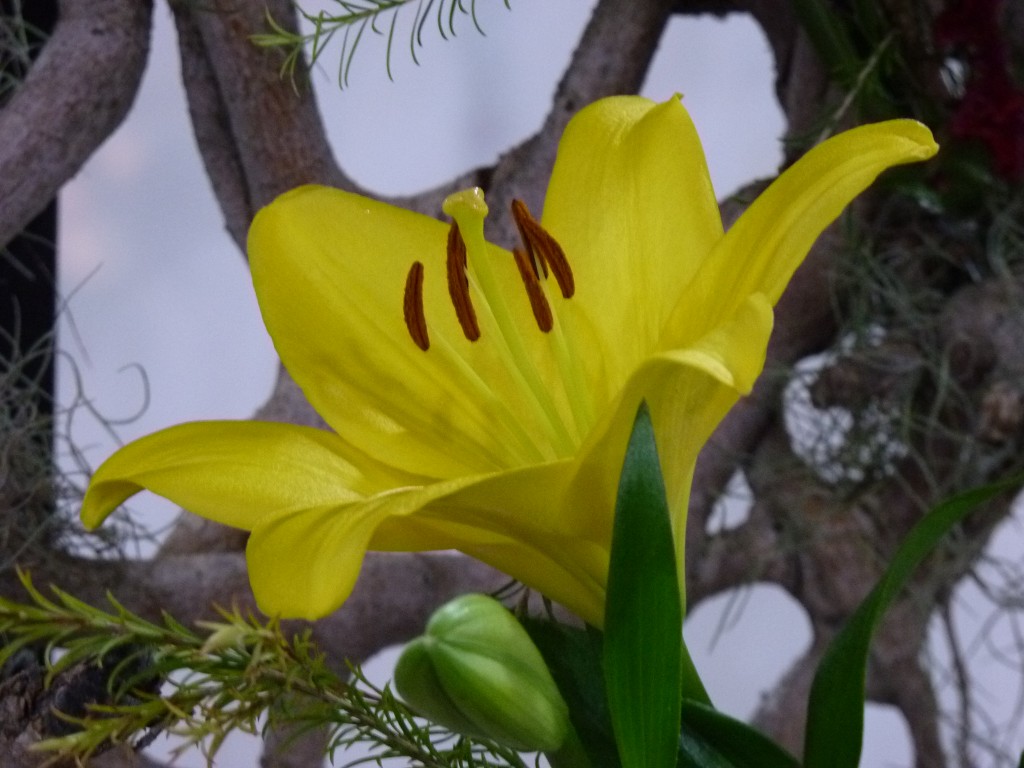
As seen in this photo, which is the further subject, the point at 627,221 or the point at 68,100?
the point at 68,100

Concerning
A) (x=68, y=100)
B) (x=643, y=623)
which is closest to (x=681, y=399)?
(x=643, y=623)

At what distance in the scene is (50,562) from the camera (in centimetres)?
43

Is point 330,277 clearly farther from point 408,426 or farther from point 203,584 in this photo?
point 203,584

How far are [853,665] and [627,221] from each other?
12 cm

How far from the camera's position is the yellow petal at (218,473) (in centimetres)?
24

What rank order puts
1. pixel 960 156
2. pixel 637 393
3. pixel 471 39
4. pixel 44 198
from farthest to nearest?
pixel 471 39 → pixel 960 156 → pixel 44 198 → pixel 637 393

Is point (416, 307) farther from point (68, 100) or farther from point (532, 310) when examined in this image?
point (68, 100)

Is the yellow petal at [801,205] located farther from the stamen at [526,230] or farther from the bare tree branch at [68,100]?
the bare tree branch at [68,100]

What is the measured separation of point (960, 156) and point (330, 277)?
0.38 metres

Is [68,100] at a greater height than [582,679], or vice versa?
[68,100]

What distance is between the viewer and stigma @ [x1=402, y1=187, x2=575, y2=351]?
Answer: 0.27 metres

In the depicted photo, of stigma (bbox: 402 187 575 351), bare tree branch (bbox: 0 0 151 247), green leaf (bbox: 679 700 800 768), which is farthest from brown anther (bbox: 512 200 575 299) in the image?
bare tree branch (bbox: 0 0 151 247)

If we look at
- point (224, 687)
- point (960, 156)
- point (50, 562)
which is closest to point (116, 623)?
point (224, 687)

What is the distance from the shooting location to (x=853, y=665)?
0.83ft
